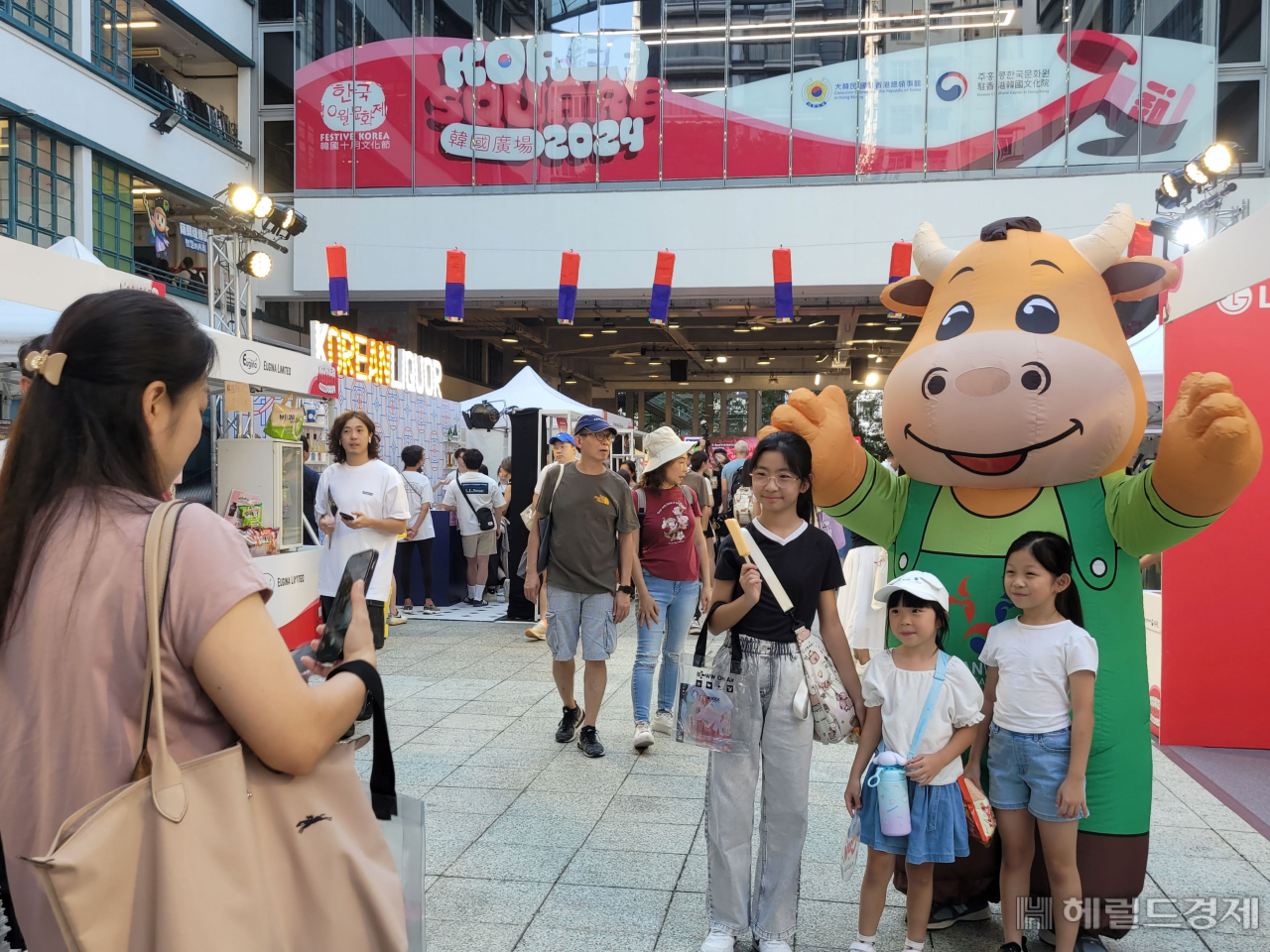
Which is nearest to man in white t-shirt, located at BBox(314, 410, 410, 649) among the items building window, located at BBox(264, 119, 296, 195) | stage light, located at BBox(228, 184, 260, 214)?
stage light, located at BBox(228, 184, 260, 214)

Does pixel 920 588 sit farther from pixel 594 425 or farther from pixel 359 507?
pixel 359 507

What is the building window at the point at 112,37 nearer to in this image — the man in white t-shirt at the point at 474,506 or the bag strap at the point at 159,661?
the man in white t-shirt at the point at 474,506

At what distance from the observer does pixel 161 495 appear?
145 cm

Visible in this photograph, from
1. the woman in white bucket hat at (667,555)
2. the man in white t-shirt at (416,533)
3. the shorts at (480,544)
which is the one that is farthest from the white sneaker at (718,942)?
the shorts at (480,544)

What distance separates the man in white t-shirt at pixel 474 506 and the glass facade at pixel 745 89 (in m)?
8.55

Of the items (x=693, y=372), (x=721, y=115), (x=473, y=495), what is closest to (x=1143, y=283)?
(x=473, y=495)

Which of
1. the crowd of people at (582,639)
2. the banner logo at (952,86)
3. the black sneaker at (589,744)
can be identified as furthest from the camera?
the banner logo at (952,86)

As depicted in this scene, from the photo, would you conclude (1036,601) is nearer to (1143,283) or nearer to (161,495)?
(1143,283)

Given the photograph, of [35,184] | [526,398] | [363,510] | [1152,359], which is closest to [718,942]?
[363,510]

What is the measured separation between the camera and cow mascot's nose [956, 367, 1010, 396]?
3.08m

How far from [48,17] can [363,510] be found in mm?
12484

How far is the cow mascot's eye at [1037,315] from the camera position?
318cm

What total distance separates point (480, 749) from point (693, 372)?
26.8 metres

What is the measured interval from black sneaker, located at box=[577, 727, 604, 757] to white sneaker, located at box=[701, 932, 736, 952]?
2.12 metres
